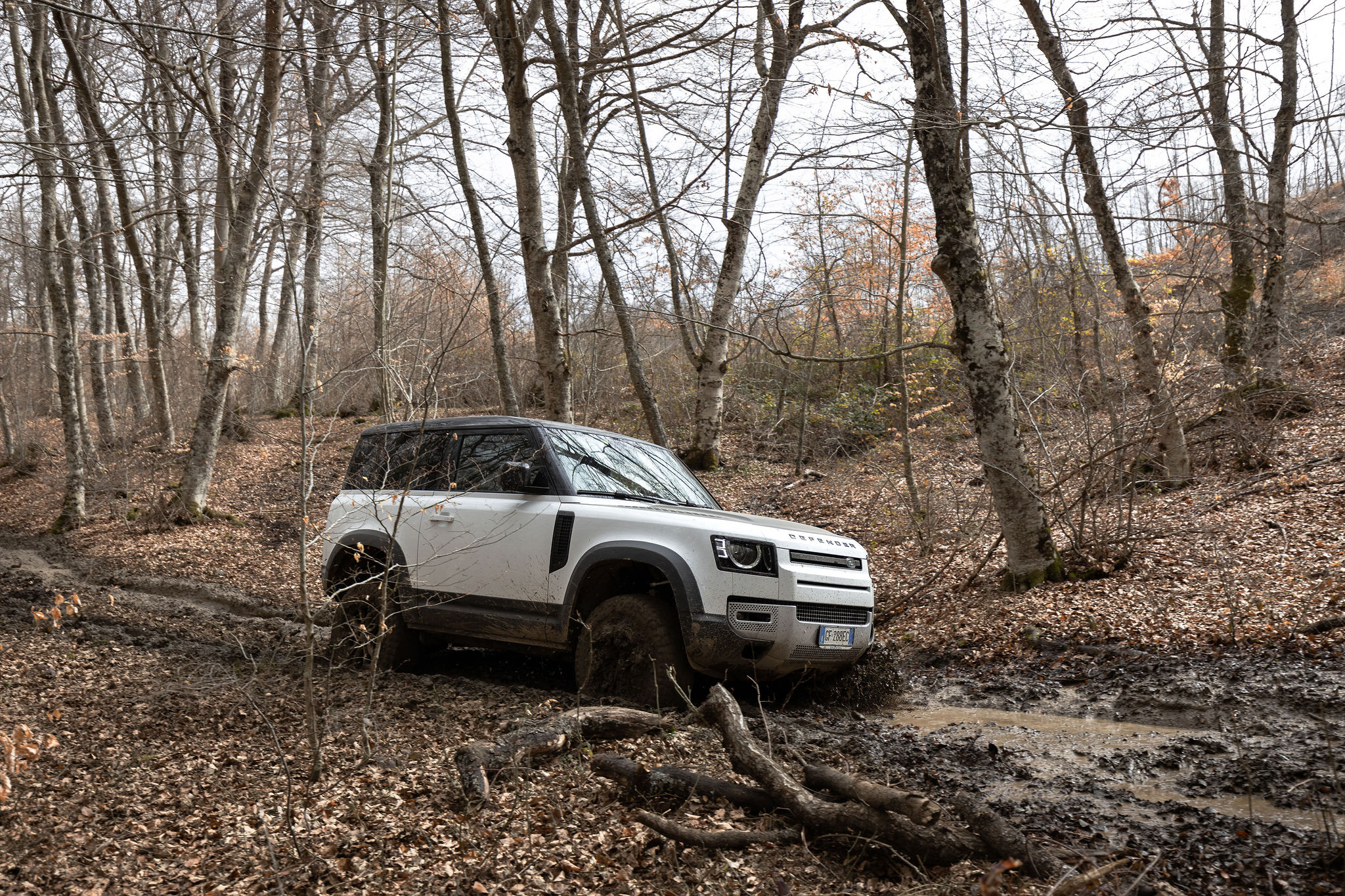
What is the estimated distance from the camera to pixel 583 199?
10.8 meters

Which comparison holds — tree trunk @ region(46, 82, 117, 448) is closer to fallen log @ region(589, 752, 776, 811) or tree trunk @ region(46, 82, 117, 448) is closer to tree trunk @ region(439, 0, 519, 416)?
tree trunk @ region(439, 0, 519, 416)

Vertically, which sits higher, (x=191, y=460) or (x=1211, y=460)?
(x=191, y=460)

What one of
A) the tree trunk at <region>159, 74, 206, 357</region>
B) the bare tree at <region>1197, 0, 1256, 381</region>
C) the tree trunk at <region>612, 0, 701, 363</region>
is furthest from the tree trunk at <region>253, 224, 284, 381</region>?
the bare tree at <region>1197, 0, 1256, 381</region>

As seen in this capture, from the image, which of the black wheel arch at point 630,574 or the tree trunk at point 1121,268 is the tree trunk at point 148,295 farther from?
the tree trunk at point 1121,268

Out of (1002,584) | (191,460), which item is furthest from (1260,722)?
(191,460)

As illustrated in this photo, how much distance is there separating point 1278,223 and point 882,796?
12864 mm

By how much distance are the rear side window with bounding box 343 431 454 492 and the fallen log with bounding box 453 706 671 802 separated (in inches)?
91.4

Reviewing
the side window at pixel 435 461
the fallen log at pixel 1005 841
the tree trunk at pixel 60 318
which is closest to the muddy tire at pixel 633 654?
the side window at pixel 435 461

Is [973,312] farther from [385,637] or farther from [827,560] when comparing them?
[385,637]

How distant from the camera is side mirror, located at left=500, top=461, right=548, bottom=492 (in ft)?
17.7

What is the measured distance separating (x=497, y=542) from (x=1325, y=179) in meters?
12.3

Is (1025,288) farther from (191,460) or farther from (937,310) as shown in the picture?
(191,460)

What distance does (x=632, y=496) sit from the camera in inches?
219

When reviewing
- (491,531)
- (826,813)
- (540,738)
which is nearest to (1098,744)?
(826,813)
